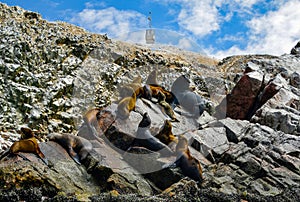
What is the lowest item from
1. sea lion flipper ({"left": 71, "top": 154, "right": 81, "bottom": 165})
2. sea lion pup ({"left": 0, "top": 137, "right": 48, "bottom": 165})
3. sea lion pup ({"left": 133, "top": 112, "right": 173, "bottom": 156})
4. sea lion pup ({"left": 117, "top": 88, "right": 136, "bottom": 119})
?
sea lion flipper ({"left": 71, "top": 154, "right": 81, "bottom": 165})

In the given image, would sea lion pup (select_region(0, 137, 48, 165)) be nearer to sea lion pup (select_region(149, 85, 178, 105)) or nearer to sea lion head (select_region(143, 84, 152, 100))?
sea lion head (select_region(143, 84, 152, 100))

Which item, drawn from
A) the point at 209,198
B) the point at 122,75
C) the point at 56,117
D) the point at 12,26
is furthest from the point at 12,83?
the point at 209,198

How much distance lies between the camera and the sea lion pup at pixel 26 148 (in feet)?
32.7

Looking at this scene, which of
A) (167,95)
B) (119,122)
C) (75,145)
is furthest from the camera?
(167,95)

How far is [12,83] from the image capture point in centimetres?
1591

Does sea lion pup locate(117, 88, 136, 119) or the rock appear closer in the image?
sea lion pup locate(117, 88, 136, 119)

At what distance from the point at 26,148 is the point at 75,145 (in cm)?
180

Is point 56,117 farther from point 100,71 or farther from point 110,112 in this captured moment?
point 100,71

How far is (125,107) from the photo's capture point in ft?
46.6

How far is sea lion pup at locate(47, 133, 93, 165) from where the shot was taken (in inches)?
446

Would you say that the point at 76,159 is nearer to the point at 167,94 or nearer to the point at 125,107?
the point at 125,107

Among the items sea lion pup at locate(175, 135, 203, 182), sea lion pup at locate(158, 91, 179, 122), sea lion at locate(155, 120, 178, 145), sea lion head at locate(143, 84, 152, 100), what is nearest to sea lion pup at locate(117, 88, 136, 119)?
sea lion at locate(155, 120, 178, 145)

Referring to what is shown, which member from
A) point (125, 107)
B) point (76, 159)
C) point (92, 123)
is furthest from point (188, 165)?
point (92, 123)

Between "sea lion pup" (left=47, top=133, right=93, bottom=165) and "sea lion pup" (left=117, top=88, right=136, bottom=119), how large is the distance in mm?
2435
